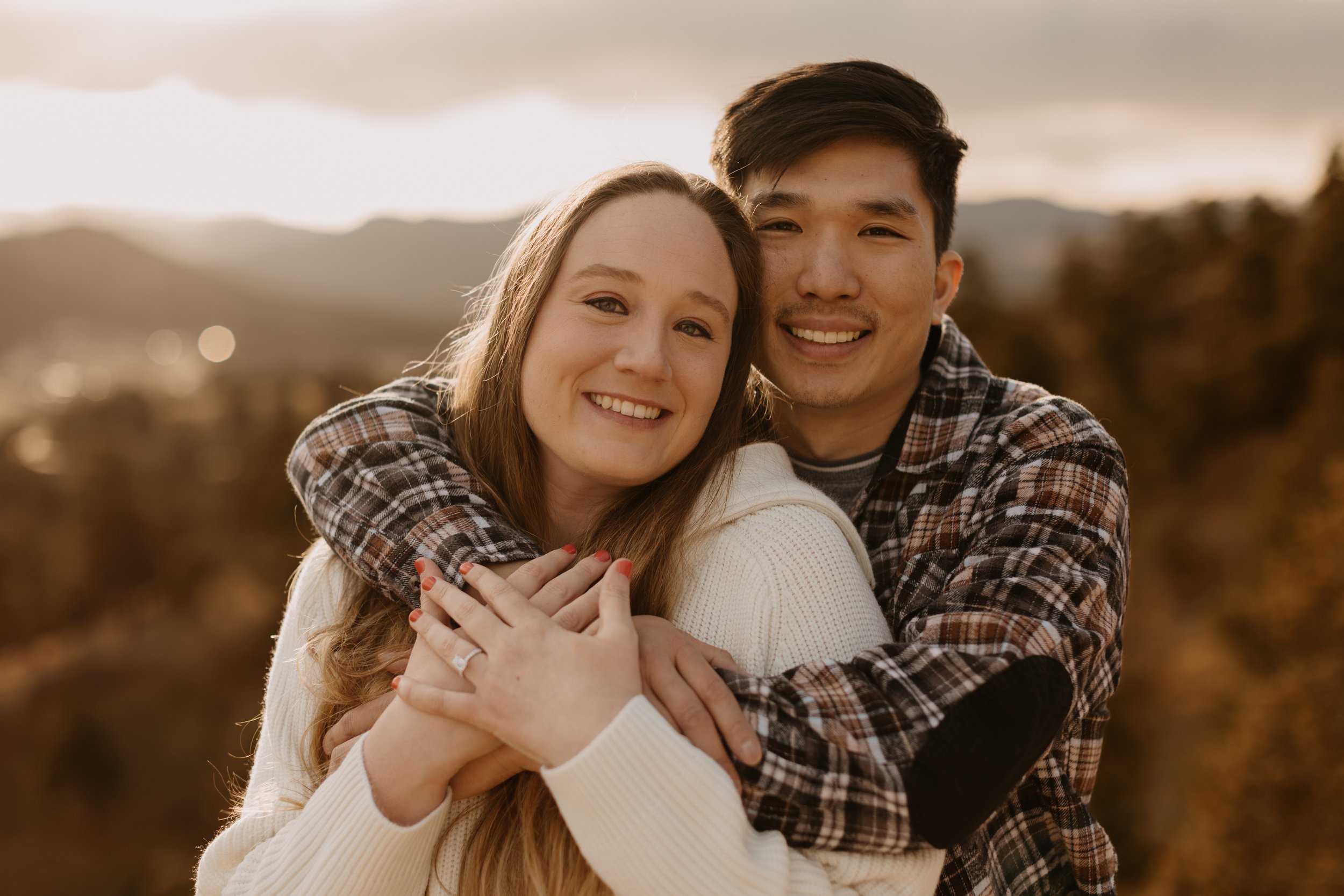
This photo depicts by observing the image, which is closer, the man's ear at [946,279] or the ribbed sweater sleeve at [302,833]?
the ribbed sweater sleeve at [302,833]

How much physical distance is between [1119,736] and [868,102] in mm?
13605

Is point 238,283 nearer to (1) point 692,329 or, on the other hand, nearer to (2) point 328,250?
(2) point 328,250

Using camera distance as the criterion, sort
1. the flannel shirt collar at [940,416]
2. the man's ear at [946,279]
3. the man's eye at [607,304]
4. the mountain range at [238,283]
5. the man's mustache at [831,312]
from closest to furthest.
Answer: the man's eye at [607,304] → the flannel shirt collar at [940,416] → the man's mustache at [831,312] → the man's ear at [946,279] → the mountain range at [238,283]

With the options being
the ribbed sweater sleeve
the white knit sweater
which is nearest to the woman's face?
the white knit sweater

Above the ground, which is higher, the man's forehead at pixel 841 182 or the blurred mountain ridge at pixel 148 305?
the man's forehead at pixel 841 182

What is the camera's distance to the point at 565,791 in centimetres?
162

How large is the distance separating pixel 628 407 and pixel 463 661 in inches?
28.6

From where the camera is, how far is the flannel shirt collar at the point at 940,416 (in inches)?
106

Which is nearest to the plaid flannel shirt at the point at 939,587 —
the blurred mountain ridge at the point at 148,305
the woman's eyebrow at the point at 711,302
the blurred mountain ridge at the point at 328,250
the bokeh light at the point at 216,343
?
the woman's eyebrow at the point at 711,302

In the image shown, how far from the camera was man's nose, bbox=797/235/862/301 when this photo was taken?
2748 mm

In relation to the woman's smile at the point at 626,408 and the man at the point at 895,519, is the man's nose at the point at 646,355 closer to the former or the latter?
the woman's smile at the point at 626,408

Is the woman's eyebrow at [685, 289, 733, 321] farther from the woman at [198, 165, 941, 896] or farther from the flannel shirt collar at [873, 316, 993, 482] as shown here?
the flannel shirt collar at [873, 316, 993, 482]

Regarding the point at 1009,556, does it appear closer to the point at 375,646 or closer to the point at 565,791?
the point at 565,791

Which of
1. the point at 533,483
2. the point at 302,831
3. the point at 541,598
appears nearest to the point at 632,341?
the point at 533,483
